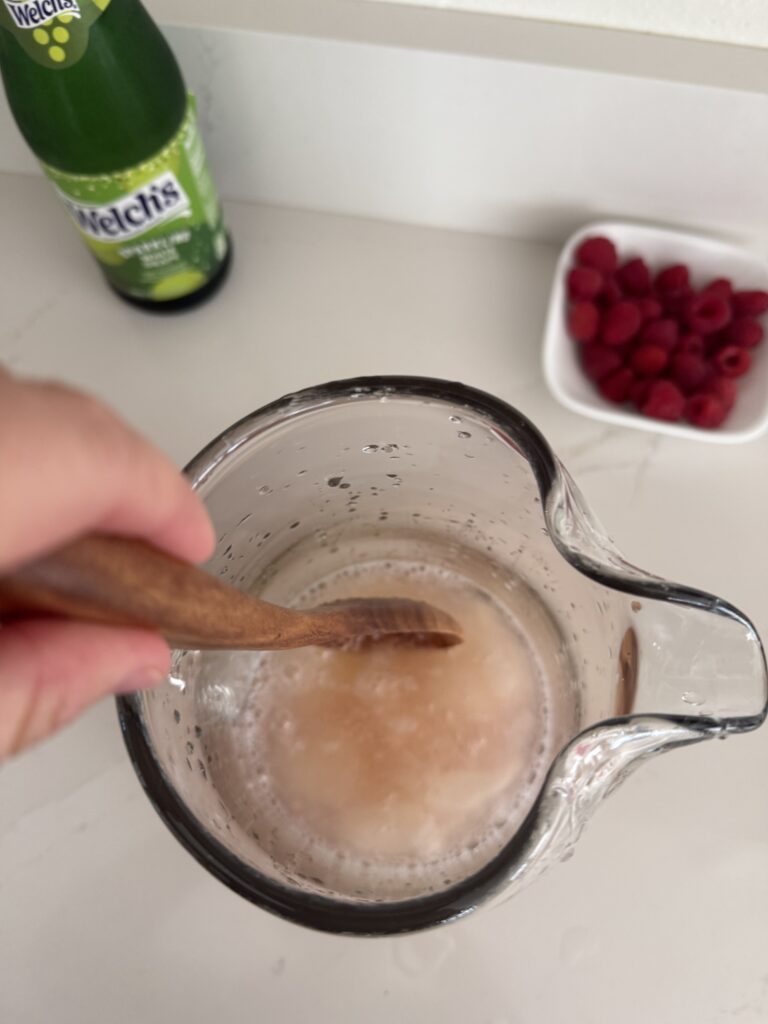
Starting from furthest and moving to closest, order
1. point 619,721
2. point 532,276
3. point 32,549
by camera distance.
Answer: point 532,276, point 619,721, point 32,549

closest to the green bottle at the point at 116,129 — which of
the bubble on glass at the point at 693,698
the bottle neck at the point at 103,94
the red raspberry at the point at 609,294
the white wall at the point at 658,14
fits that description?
the bottle neck at the point at 103,94

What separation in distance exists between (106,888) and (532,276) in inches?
17.6

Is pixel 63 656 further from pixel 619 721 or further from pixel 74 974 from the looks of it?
pixel 74 974

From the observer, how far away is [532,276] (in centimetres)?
56

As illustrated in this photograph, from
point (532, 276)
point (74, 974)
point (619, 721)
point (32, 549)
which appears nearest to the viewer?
point (32, 549)

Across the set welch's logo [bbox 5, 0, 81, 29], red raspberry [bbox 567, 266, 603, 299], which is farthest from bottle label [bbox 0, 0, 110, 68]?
red raspberry [bbox 567, 266, 603, 299]

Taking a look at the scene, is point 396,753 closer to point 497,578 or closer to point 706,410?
point 497,578

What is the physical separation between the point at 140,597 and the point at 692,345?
41 cm

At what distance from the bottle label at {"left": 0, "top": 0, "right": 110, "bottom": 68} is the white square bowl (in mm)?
288

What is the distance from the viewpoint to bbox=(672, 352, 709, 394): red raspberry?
1.63ft

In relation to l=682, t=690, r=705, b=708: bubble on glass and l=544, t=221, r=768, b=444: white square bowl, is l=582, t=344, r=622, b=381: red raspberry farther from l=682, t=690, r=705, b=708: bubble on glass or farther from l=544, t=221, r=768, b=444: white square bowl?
l=682, t=690, r=705, b=708: bubble on glass

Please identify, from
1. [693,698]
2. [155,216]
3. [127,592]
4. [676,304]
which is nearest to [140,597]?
[127,592]

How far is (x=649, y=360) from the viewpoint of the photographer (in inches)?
19.6

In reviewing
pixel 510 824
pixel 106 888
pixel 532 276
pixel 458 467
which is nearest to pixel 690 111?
pixel 532 276
